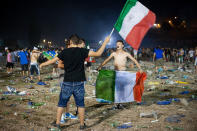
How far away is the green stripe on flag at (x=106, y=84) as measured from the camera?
500 cm

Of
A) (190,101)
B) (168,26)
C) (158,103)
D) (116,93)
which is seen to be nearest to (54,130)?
(116,93)

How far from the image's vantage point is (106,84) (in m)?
5.02

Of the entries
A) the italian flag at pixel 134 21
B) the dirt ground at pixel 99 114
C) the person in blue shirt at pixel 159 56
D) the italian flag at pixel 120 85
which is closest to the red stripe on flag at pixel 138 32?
the italian flag at pixel 134 21

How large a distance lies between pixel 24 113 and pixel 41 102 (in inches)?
47.5

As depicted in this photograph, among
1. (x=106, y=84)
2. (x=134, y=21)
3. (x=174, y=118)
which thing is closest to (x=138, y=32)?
(x=134, y=21)

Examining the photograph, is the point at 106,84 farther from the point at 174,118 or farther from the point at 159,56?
the point at 159,56

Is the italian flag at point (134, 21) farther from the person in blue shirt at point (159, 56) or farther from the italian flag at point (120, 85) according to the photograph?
the person in blue shirt at point (159, 56)

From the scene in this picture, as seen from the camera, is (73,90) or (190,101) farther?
(190,101)

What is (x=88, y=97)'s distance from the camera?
6.86m

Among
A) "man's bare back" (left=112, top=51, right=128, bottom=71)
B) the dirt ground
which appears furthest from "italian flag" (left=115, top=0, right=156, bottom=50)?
the dirt ground

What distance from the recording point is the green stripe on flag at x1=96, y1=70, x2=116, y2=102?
5000 millimetres

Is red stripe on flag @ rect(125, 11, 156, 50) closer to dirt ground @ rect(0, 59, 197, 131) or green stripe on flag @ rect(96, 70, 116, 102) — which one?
green stripe on flag @ rect(96, 70, 116, 102)

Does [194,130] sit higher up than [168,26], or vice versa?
[168,26]

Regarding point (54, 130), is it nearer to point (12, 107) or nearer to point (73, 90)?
point (73, 90)
